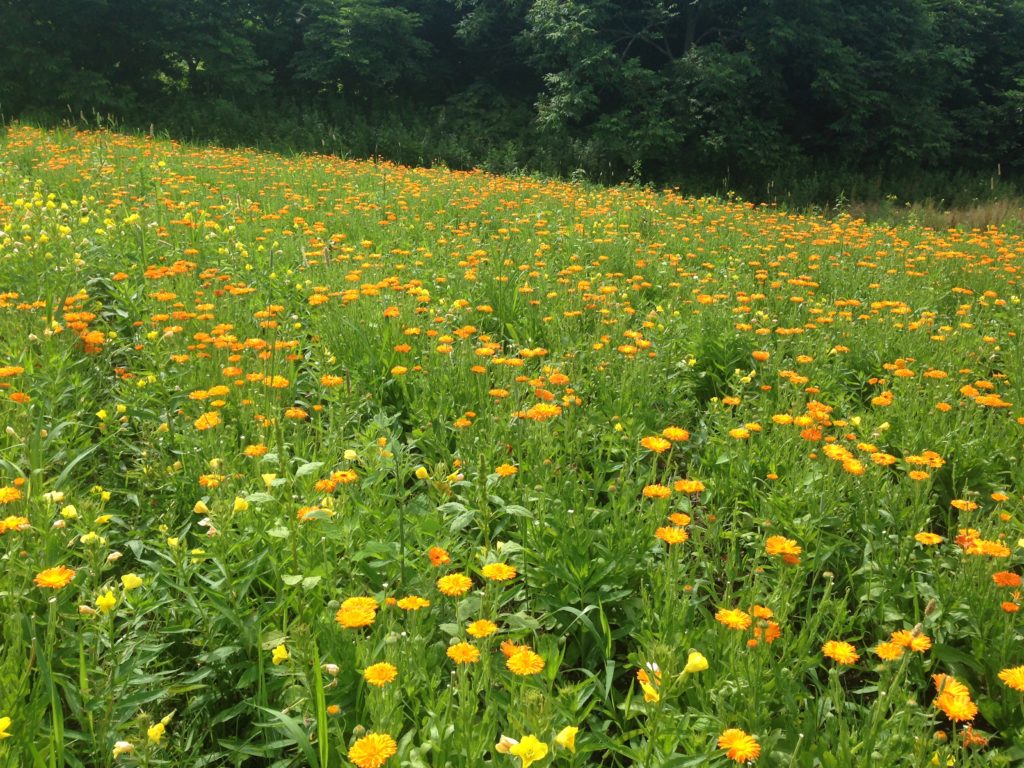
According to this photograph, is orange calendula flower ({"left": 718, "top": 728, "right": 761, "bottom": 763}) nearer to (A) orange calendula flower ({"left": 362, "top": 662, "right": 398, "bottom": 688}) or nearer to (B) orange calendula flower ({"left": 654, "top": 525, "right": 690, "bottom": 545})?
(B) orange calendula flower ({"left": 654, "top": 525, "right": 690, "bottom": 545})

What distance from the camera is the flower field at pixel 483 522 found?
1424mm

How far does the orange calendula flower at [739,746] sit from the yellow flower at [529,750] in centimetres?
35

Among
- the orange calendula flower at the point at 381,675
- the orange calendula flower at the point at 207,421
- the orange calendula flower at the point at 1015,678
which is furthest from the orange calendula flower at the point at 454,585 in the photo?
the orange calendula flower at the point at 1015,678

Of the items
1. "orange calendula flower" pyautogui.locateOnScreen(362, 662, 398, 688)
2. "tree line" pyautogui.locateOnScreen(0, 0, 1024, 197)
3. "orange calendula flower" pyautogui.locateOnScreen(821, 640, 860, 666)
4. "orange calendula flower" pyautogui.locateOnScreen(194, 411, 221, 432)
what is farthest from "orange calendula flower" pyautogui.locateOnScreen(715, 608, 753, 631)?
"tree line" pyautogui.locateOnScreen(0, 0, 1024, 197)

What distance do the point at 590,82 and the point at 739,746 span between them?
17.6 m

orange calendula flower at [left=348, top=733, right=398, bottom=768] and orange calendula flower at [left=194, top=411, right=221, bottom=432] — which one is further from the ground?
orange calendula flower at [left=194, top=411, right=221, bottom=432]

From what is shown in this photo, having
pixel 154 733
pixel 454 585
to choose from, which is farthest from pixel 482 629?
pixel 154 733

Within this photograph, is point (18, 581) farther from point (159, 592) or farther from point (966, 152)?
point (966, 152)

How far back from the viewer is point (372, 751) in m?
1.17

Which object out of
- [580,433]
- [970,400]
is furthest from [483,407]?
[970,400]

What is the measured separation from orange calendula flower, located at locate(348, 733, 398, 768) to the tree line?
1518 cm

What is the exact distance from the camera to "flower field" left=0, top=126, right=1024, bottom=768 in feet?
4.67

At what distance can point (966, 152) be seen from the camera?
18812 mm

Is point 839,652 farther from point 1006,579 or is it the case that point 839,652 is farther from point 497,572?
point 497,572
